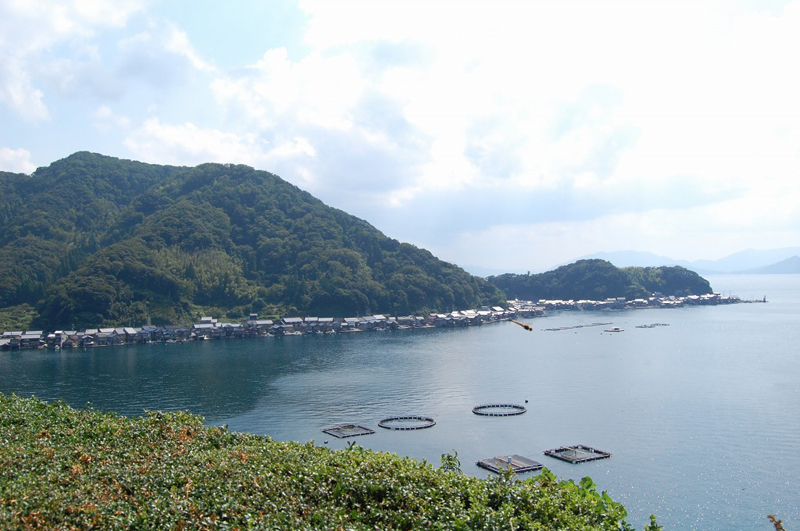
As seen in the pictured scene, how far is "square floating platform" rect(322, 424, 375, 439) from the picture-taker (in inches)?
1305

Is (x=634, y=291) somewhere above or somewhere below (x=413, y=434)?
above

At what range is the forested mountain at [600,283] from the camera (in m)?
138

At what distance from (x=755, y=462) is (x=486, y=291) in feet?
317

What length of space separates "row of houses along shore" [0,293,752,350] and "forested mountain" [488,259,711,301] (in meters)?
21.5

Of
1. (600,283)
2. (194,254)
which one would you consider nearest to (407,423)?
(194,254)

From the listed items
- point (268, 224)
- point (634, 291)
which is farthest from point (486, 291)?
point (268, 224)

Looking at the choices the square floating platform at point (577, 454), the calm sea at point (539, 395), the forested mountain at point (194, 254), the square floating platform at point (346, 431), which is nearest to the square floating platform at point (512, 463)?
the calm sea at point (539, 395)

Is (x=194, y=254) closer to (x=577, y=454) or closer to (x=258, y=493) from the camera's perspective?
(x=577, y=454)

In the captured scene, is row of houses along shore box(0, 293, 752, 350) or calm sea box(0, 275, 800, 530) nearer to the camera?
calm sea box(0, 275, 800, 530)

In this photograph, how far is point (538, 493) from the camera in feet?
30.9

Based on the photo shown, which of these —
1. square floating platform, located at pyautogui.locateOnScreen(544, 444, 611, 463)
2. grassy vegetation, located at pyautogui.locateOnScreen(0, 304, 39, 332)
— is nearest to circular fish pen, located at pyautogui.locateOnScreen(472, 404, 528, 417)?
square floating platform, located at pyautogui.locateOnScreen(544, 444, 611, 463)

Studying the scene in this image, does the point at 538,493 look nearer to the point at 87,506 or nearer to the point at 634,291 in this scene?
the point at 87,506

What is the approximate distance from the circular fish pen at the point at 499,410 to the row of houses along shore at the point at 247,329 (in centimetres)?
5075

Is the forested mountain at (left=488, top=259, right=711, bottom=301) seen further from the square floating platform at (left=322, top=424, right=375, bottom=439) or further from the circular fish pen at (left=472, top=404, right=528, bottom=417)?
the square floating platform at (left=322, top=424, right=375, bottom=439)
